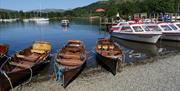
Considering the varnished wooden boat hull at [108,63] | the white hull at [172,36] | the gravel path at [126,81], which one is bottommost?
the gravel path at [126,81]

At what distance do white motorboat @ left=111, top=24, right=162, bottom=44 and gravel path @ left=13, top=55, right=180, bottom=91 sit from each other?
46.4 ft

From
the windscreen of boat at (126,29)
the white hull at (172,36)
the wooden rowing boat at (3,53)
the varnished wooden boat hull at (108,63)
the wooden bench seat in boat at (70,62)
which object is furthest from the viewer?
the windscreen of boat at (126,29)

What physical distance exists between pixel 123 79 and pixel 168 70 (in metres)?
4.10

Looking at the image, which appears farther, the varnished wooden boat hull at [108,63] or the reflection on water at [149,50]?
the reflection on water at [149,50]

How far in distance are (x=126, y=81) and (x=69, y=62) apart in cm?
488

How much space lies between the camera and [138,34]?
3775cm

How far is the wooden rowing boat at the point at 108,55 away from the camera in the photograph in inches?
792

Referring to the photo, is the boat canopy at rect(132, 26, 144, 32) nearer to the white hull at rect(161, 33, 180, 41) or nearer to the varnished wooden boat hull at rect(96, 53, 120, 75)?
the white hull at rect(161, 33, 180, 41)

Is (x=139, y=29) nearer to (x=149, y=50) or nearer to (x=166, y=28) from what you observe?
(x=166, y=28)

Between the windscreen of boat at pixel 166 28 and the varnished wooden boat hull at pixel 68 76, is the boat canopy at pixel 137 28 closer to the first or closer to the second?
the windscreen of boat at pixel 166 28

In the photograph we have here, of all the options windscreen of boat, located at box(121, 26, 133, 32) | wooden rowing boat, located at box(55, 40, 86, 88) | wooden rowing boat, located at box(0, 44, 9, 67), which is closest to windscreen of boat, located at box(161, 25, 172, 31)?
windscreen of boat, located at box(121, 26, 133, 32)

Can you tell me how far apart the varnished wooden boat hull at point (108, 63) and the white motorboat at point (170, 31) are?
1635cm

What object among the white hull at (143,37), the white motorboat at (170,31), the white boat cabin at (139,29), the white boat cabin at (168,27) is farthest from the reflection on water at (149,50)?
the white boat cabin at (168,27)

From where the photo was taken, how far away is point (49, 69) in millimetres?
23234
